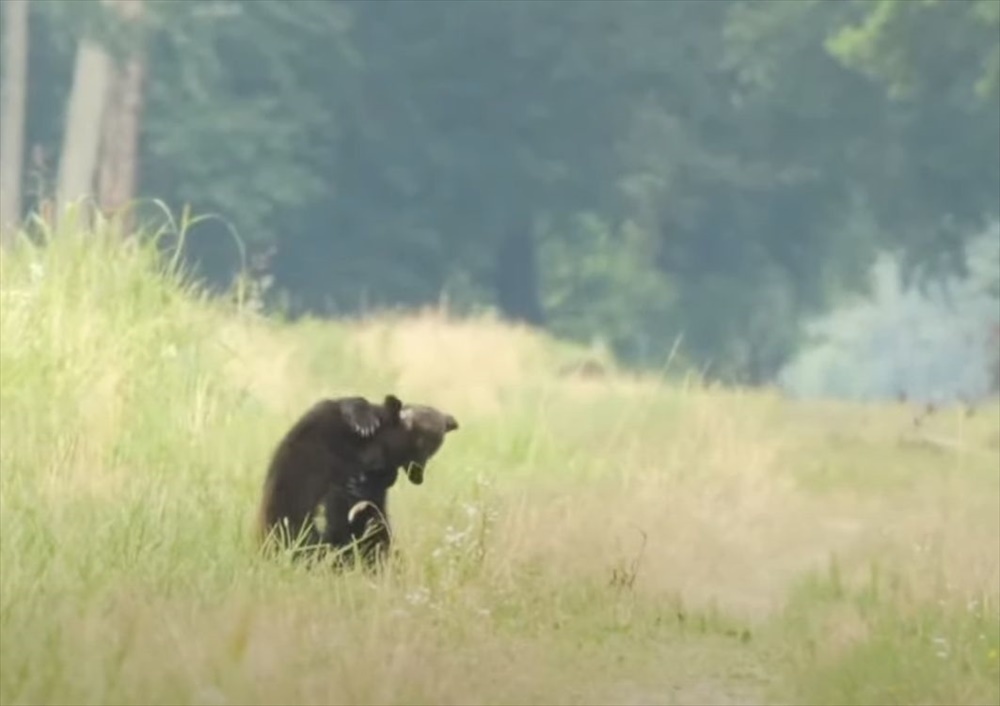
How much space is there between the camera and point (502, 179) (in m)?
17.0

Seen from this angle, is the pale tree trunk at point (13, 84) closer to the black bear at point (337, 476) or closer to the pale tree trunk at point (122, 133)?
the pale tree trunk at point (122, 133)

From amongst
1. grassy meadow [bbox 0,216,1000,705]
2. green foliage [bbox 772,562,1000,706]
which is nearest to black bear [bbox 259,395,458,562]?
grassy meadow [bbox 0,216,1000,705]

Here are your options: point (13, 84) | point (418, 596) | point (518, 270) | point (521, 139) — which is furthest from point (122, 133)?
point (418, 596)

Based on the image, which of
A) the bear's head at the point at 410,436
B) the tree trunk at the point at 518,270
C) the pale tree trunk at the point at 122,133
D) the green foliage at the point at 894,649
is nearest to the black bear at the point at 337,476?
the bear's head at the point at 410,436

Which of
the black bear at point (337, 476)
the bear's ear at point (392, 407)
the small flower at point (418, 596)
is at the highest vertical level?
the bear's ear at point (392, 407)

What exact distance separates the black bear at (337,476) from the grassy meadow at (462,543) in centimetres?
15

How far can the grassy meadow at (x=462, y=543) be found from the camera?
4633mm

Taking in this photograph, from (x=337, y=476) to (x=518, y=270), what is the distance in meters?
11.4

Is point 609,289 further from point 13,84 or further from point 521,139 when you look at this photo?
point 13,84

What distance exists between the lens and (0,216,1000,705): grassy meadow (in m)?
4.63

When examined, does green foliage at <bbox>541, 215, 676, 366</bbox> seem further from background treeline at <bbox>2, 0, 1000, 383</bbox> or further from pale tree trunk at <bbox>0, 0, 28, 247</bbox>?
pale tree trunk at <bbox>0, 0, 28, 247</bbox>

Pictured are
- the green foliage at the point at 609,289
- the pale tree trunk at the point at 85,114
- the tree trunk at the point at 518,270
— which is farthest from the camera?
the green foliage at the point at 609,289

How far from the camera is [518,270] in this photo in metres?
17.1

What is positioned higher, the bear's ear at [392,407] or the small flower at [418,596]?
the bear's ear at [392,407]
